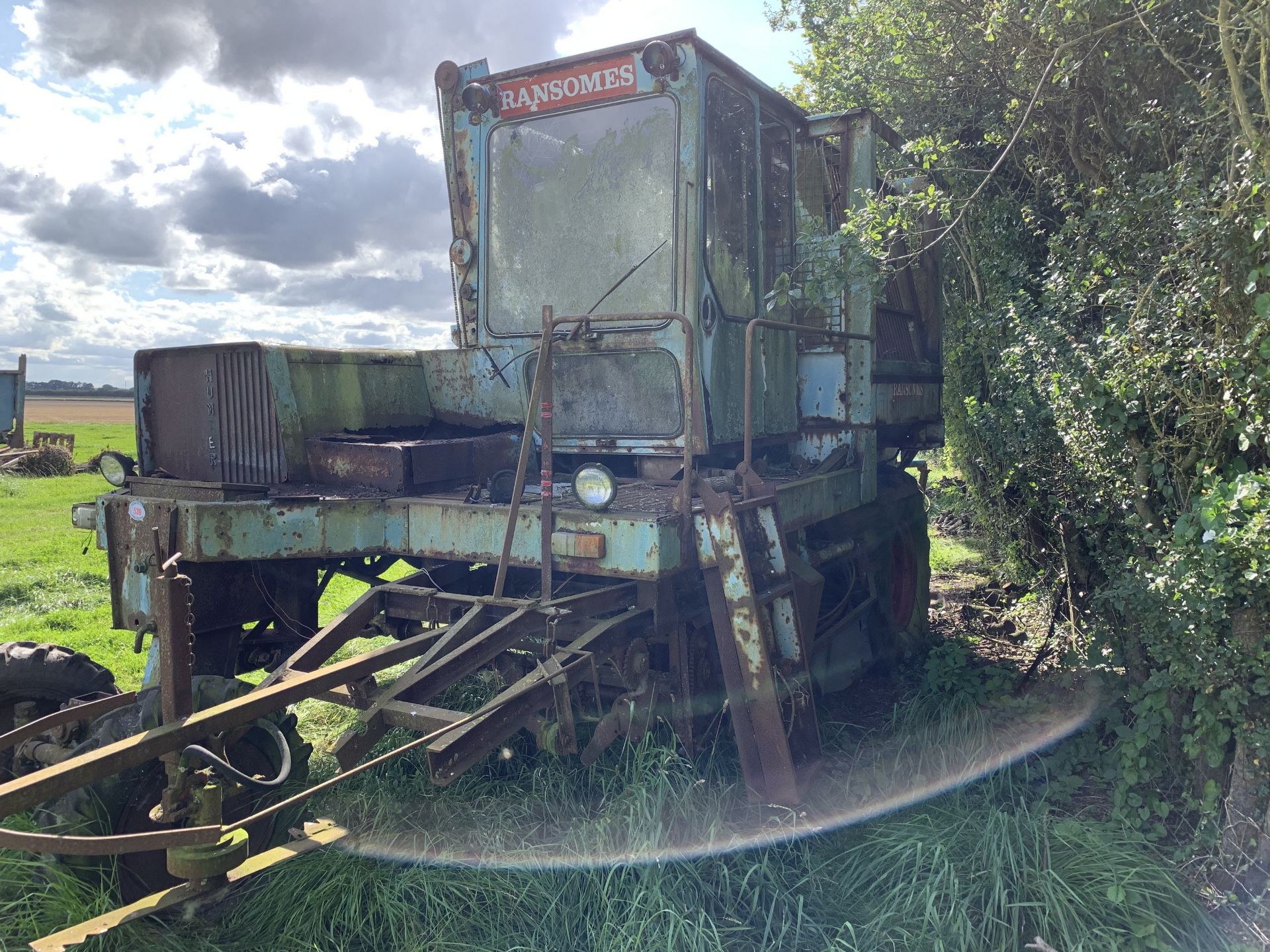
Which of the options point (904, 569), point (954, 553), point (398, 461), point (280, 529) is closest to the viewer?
point (280, 529)

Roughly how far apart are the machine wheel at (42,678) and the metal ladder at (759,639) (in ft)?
8.66

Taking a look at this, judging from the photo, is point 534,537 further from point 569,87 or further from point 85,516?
point 569,87

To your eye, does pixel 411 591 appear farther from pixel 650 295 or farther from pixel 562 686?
pixel 650 295

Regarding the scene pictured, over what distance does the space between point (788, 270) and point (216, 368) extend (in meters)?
2.74

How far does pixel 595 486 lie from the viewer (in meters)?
3.36

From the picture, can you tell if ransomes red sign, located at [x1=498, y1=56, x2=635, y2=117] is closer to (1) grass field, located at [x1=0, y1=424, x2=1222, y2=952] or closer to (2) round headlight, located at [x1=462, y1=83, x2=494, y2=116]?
(2) round headlight, located at [x1=462, y1=83, x2=494, y2=116]

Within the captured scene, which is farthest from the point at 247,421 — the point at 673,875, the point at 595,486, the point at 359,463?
the point at 673,875

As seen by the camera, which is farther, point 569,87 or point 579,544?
point 569,87

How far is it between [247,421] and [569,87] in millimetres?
2094

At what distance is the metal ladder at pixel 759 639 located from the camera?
3.49 metres

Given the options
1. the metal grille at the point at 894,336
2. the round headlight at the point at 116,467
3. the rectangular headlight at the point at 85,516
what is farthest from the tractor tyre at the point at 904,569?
the rectangular headlight at the point at 85,516

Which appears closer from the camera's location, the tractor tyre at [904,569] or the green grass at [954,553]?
the tractor tyre at [904,569]

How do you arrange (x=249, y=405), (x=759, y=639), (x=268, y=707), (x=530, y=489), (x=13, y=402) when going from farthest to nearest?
(x=13, y=402) → (x=530, y=489) → (x=249, y=405) → (x=759, y=639) → (x=268, y=707)

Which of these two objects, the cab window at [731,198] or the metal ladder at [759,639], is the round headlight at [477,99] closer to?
the cab window at [731,198]
